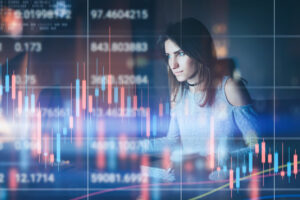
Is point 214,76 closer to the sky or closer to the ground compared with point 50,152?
closer to the sky

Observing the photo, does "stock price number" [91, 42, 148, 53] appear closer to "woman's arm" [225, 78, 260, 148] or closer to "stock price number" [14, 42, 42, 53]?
"stock price number" [14, 42, 42, 53]

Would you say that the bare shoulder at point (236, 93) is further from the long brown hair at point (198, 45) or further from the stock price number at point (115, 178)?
the stock price number at point (115, 178)

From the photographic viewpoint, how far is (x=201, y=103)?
1961 millimetres

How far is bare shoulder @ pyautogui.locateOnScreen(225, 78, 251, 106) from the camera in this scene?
6.40ft

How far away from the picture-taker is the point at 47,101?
1968mm

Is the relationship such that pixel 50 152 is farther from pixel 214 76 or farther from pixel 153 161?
pixel 214 76

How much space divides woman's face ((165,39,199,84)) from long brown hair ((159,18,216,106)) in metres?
0.02

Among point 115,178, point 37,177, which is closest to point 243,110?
point 115,178

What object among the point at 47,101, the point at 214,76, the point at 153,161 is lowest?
the point at 153,161

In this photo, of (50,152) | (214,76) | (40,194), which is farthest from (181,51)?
(40,194)

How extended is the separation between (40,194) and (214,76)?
127cm
